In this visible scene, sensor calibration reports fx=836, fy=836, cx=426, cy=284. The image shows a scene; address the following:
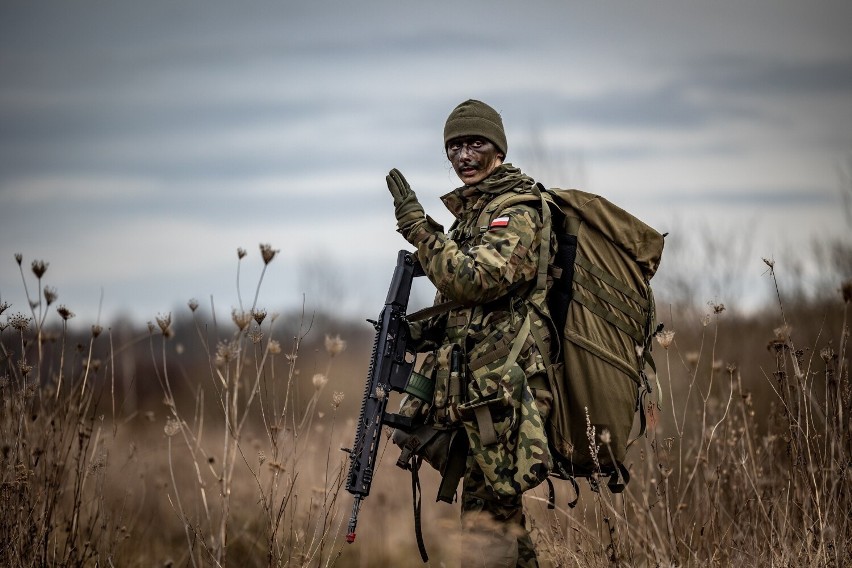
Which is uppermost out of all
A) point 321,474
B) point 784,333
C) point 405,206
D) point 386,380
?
point 405,206

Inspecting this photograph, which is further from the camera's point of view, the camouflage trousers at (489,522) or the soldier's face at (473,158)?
the soldier's face at (473,158)

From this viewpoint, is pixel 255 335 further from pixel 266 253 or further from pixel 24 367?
pixel 24 367

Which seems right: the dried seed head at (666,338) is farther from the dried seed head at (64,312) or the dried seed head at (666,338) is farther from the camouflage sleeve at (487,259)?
the dried seed head at (64,312)

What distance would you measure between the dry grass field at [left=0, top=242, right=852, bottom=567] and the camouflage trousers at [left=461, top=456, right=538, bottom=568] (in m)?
0.12

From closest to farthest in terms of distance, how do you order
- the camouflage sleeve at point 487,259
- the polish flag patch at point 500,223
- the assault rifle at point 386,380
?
the camouflage sleeve at point 487,259 → the polish flag patch at point 500,223 → the assault rifle at point 386,380

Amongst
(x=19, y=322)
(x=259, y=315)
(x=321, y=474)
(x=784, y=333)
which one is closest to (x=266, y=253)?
(x=259, y=315)

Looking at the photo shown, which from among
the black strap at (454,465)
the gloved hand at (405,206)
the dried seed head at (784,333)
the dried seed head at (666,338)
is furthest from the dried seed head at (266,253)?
the dried seed head at (784,333)

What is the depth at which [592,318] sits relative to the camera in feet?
11.9

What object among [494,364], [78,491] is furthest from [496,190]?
[78,491]

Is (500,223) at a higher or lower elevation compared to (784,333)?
higher

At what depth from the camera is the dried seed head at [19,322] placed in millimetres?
3875

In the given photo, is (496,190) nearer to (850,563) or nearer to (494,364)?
(494,364)

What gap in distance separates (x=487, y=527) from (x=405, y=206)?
142 cm

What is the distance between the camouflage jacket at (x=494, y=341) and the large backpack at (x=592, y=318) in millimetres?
78
